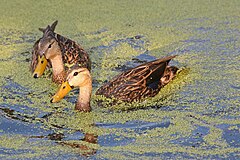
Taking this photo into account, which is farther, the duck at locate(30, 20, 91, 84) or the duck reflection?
the duck at locate(30, 20, 91, 84)

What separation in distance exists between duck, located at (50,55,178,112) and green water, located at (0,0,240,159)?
0.42 ft

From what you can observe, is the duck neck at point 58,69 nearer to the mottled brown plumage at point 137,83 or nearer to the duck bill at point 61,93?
the mottled brown plumage at point 137,83

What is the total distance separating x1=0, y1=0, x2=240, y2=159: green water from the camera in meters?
6.38

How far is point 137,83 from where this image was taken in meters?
7.77

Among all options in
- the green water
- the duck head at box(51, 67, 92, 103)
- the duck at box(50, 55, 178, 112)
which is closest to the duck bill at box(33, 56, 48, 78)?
the green water

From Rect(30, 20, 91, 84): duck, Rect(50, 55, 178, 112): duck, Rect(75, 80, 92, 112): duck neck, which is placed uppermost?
Rect(30, 20, 91, 84): duck

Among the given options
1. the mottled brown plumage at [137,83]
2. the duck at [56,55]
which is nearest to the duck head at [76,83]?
the mottled brown plumage at [137,83]

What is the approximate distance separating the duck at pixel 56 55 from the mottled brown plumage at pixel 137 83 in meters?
0.81

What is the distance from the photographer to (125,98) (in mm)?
7617

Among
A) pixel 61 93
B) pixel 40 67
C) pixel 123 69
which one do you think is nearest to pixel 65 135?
pixel 61 93

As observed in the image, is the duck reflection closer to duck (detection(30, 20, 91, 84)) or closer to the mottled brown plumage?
the mottled brown plumage

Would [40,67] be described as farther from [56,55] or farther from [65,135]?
[65,135]

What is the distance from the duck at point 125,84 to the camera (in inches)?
287

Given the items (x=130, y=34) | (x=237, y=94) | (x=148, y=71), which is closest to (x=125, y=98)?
(x=148, y=71)
